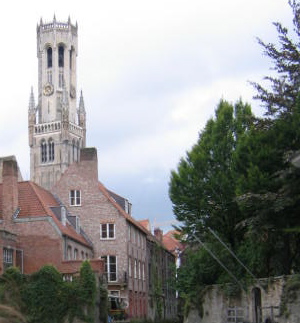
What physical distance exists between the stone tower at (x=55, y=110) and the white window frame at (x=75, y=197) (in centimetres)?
8338

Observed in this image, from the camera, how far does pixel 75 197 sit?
51.6 m

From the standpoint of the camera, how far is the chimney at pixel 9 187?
1565 inches

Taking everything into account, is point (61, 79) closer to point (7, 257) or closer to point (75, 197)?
point (75, 197)

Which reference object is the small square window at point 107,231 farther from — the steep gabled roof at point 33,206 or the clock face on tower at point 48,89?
the clock face on tower at point 48,89

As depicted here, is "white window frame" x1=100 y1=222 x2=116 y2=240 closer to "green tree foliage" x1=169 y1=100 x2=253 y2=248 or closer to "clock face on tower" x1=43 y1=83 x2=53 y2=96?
"green tree foliage" x1=169 y1=100 x2=253 y2=248

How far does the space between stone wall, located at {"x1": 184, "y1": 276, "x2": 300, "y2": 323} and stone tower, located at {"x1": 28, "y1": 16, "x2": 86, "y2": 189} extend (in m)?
101

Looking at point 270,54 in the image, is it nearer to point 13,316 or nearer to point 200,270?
point 200,270

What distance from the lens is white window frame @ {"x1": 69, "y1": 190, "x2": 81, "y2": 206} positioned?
169ft

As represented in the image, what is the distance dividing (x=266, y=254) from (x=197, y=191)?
9102mm

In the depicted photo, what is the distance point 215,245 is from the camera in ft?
136

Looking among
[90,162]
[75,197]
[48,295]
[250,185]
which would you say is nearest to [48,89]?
[90,162]

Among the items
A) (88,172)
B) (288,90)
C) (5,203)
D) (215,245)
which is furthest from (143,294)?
(288,90)

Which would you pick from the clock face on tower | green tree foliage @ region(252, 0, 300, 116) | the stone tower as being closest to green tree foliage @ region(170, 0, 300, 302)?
green tree foliage @ region(252, 0, 300, 116)

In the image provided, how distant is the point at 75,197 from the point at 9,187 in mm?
12261
